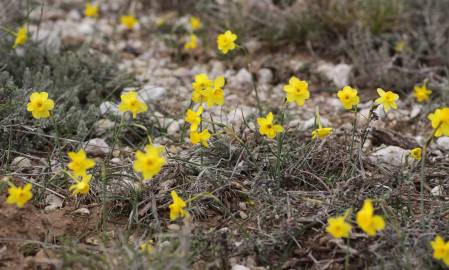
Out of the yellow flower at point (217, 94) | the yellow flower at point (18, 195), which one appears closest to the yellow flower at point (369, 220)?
the yellow flower at point (217, 94)

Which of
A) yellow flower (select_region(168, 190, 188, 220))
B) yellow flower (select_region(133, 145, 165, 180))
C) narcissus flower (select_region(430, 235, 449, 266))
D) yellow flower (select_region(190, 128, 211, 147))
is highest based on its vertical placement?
yellow flower (select_region(133, 145, 165, 180))

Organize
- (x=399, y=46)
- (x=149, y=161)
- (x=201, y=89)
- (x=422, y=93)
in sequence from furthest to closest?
(x=399, y=46) < (x=422, y=93) < (x=201, y=89) < (x=149, y=161)

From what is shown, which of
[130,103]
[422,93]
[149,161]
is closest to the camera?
[149,161]

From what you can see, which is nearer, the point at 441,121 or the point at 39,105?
the point at 441,121

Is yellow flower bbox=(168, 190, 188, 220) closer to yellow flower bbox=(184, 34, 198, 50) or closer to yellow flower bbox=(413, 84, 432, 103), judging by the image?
yellow flower bbox=(413, 84, 432, 103)

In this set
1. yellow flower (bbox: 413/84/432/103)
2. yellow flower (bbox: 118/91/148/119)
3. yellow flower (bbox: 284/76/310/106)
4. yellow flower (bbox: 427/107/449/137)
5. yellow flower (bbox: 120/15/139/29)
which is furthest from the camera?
yellow flower (bbox: 120/15/139/29)

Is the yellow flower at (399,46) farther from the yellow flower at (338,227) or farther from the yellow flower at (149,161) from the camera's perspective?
the yellow flower at (149,161)

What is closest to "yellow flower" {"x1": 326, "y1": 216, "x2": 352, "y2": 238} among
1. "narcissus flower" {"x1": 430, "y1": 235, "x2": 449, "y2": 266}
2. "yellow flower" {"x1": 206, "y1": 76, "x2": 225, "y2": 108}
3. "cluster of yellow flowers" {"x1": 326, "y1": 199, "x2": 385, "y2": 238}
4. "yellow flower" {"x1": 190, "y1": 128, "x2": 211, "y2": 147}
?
"cluster of yellow flowers" {"x1": 326, "y1": 199, "x2": 385, "y2": 238}

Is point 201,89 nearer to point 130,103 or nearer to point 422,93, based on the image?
point 130,103

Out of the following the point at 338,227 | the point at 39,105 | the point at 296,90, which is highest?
the point at 296,90

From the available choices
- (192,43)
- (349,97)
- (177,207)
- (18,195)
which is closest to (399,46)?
(192,43)

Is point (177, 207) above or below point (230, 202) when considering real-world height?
above

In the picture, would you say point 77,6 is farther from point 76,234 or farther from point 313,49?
point 76,234

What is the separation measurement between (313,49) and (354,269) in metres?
2.48
